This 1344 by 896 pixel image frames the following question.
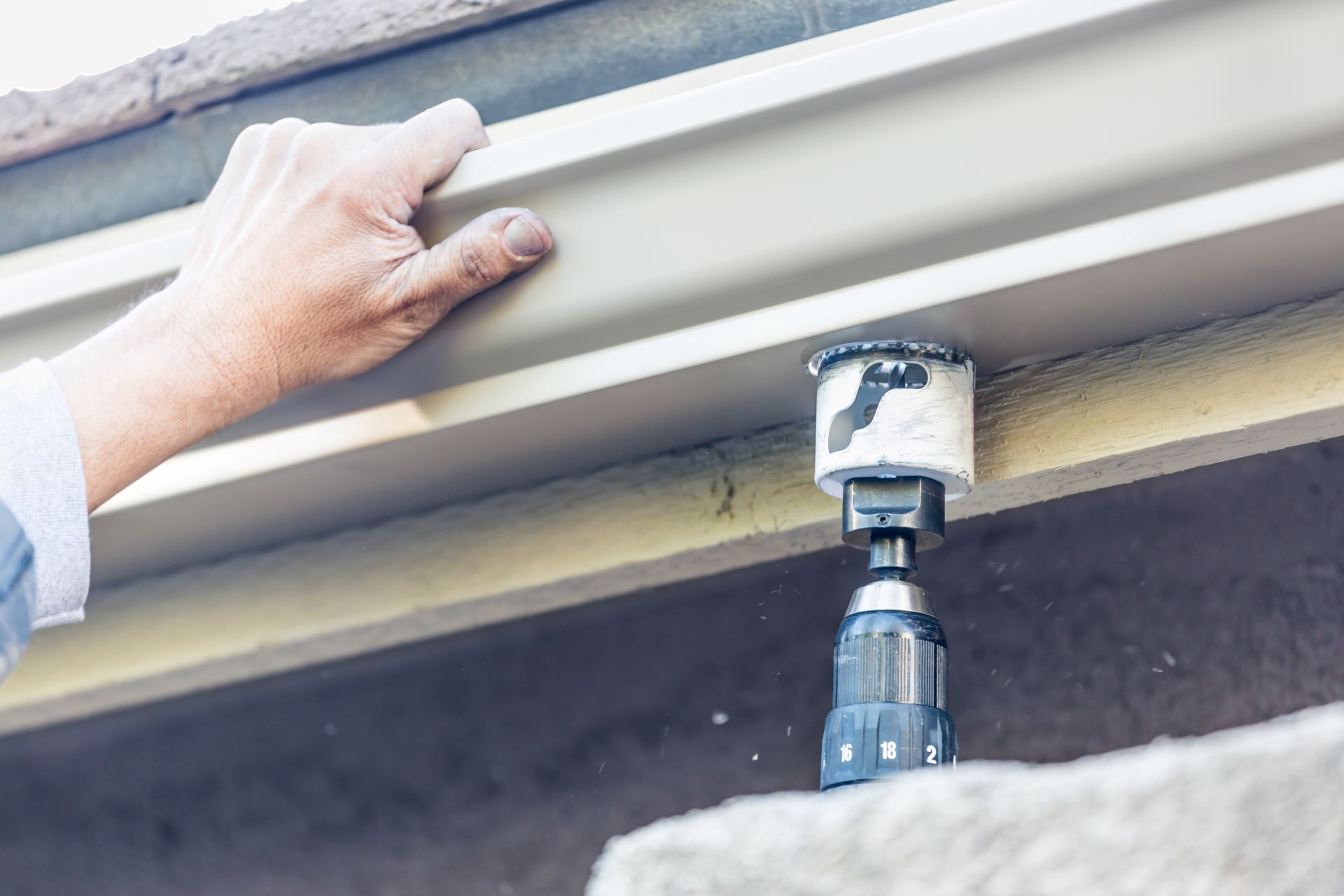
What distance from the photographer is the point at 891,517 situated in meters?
0.75

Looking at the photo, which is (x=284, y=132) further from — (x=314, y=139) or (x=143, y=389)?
(x=143, y=389)

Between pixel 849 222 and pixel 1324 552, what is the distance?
52 cm

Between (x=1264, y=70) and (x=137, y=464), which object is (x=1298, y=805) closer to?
(x=1264, y=70)

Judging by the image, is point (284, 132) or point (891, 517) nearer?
point (891, 517)

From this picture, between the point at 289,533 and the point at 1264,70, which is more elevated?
the point at 1264,70

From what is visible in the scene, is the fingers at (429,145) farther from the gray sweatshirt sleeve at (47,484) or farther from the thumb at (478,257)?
the gray sweatshirt sleeve at (47,484)

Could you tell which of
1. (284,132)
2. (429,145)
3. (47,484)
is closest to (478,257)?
(429,145)

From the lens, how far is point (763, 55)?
824mm

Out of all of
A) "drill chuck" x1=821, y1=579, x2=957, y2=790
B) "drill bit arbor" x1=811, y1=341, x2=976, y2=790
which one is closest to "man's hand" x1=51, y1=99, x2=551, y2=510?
"drill bit arbor" x1=811, y1=341, x2=976, y2=790

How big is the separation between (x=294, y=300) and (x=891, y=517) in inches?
18.5

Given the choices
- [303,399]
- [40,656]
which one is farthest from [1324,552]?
[40,656]

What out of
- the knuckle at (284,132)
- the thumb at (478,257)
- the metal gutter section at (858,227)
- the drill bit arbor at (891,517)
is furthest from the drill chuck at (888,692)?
the knuckle at (284,132)

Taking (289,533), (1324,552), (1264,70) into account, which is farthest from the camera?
(289,533)

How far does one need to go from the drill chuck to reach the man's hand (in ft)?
1.18
